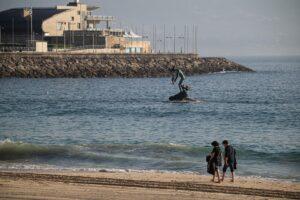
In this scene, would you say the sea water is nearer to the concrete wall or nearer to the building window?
the concrete wall

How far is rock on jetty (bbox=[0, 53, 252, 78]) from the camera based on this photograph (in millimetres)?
110000

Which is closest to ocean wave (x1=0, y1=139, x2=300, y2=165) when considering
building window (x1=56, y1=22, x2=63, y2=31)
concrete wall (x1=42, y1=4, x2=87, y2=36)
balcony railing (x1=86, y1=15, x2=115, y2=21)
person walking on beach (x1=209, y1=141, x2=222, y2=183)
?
person walking on beach (x1=209, y1=141, x2=222, y2=183)

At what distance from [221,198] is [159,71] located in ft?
335

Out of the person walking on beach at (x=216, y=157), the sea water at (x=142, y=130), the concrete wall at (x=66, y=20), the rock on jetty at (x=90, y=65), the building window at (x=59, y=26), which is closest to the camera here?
the person walking on beach at (x=216, y=157)

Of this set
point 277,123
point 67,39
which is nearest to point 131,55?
point 67,39

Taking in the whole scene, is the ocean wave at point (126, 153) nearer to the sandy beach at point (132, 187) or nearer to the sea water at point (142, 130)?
the sea water at point (142, 130)

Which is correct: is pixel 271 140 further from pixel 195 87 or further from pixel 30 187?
pixel 195 87

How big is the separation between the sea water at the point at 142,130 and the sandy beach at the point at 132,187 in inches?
134

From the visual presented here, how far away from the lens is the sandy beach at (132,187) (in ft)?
76.6

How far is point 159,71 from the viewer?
125m

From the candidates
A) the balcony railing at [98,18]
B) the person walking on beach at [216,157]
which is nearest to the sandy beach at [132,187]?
the person walking on beach at [216,157]

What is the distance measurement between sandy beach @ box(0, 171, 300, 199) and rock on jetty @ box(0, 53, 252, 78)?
82853mm

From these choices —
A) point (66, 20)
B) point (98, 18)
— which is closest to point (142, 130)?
point (66, 20)

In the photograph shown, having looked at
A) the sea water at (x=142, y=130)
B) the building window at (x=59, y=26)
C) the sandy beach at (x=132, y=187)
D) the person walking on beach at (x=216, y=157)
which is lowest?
the sea water at (x=142, y=130)
